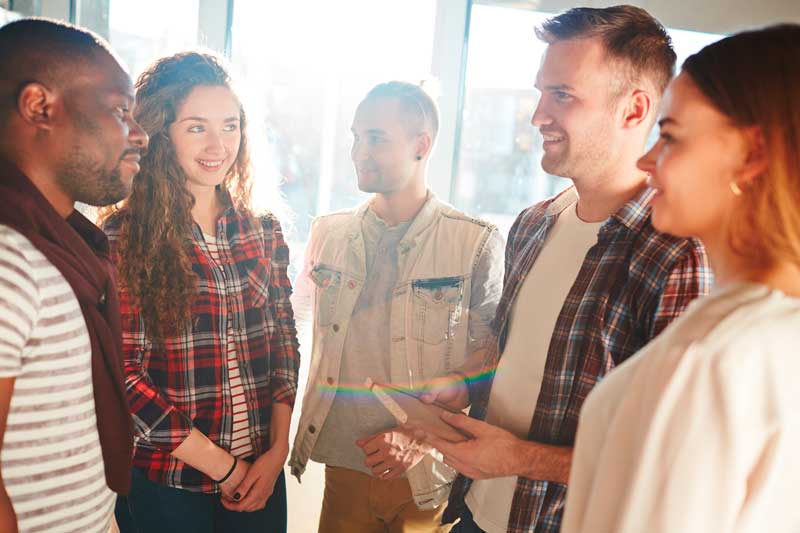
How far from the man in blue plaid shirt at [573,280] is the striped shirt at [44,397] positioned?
0.67 m

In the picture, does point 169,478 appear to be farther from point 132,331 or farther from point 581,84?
point 581,84

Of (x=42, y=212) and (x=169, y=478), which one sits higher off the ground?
(x=42, y=212)

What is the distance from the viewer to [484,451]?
1.24 metres

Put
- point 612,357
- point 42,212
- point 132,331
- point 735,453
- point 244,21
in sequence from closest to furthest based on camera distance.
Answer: point 735,453
point 42,212
point 612,357
point 132,331
point 244,21

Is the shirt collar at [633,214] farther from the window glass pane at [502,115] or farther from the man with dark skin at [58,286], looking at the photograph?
the window glass pane at [502,115]

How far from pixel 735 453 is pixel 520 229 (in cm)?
98

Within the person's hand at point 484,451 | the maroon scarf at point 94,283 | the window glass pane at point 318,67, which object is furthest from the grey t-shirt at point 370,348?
the window glass pane at point 318,67

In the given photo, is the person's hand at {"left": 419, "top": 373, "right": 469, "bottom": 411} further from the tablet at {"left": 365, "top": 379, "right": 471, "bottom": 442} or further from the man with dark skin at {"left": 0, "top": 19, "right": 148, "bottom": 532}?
the man with dark skin at {"left": 0, "top": 19, "right": 148, "bottom": 532}

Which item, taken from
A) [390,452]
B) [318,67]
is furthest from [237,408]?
[318,67]

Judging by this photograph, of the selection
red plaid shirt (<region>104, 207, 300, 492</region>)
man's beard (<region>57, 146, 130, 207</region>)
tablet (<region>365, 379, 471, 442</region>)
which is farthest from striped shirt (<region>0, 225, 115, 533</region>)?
tablet (<region>365, 379, 471, 442</region>)

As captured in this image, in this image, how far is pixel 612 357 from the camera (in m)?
1.17

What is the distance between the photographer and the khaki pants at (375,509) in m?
1.77

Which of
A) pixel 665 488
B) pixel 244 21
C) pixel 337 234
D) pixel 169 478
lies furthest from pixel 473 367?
pixel 244 21

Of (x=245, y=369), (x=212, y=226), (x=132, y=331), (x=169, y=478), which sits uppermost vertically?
(x=212, y=226)
